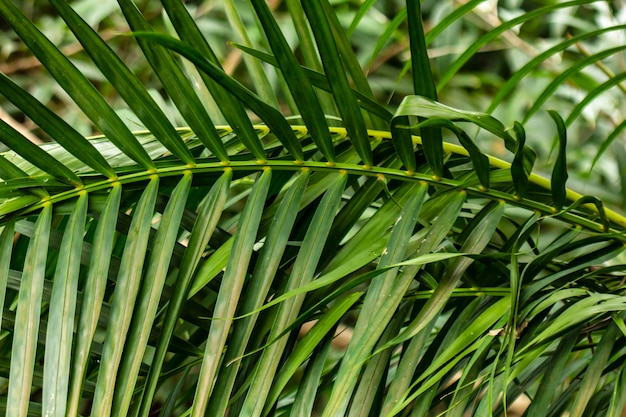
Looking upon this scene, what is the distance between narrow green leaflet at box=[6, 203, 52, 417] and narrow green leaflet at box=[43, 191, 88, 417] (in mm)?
12

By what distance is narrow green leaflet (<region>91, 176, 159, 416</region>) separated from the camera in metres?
0.48

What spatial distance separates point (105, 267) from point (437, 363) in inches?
9.3

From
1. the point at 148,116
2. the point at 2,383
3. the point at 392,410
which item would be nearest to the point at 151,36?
the point at 148,116

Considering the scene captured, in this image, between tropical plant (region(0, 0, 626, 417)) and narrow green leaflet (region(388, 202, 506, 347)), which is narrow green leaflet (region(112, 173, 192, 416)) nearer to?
tropical plant (region(0, 0, 626, 417))

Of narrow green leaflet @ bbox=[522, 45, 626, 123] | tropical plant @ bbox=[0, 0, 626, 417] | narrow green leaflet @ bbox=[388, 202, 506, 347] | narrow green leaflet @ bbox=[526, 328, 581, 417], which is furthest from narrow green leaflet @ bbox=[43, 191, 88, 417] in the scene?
narrow green leaflet @ bbox=[522, 45, 626, 123]

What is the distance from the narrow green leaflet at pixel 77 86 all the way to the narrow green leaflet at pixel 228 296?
9 cm

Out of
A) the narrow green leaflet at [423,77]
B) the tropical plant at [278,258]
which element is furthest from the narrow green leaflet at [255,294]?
the narrow green leaflet at [423,77]

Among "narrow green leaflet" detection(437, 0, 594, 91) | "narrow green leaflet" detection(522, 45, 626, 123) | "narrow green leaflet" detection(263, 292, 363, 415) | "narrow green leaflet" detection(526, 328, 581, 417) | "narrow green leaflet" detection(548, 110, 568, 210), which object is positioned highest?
"narrow green leaflet" detection(437, 0, 594, 91)

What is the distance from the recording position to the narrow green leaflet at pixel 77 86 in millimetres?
491

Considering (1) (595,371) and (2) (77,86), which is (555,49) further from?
(2) (77,86)

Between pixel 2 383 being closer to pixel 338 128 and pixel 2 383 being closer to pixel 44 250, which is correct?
pixel 44 250

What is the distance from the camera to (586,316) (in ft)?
1.56

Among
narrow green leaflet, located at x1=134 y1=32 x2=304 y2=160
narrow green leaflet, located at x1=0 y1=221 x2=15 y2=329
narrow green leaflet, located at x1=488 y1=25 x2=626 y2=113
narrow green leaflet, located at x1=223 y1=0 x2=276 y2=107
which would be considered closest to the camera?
narrow green leaflet, located at x1=134 y1=32 x2=304 y2=160

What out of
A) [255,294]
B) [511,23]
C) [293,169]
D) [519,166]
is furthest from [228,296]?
[511,23]
